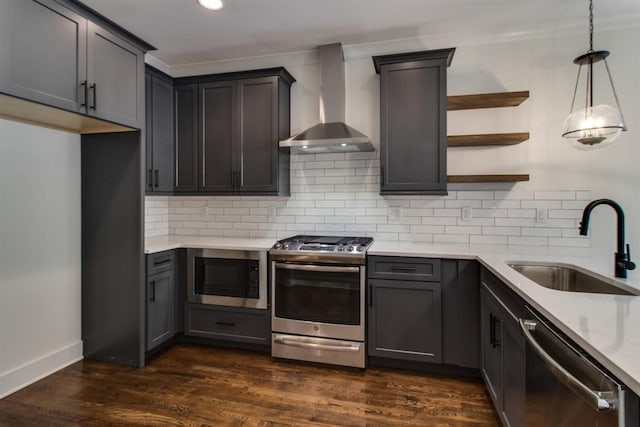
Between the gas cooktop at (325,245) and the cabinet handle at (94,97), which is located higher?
the cabinet handle at (94,97)

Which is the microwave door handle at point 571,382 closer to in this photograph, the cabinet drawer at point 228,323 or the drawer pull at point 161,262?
the cabinet drawer at point 228,323

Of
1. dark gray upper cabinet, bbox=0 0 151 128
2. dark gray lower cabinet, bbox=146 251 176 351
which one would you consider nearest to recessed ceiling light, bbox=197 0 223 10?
dark gray upper cabinet, bbox=0 0 151 128

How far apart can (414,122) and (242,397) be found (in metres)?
2.38

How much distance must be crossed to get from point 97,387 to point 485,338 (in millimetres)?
2684

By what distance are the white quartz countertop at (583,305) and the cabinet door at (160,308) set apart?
0.28 meters

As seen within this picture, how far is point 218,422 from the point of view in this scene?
1992 mm

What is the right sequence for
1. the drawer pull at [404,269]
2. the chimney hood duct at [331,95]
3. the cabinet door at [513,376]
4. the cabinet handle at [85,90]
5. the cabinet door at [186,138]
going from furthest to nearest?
the cabinet door at [186,138]
the chimney hood duct at [331,95]
the drawer pull at [404,269]
the cabinet handle at [85,90]
the cabinet door at [513,376]

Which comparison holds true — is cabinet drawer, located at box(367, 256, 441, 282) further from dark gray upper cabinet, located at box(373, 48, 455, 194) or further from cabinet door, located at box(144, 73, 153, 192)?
cabinet door, located at box(144, 73, 153, 192)

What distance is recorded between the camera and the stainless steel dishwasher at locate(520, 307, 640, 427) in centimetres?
84

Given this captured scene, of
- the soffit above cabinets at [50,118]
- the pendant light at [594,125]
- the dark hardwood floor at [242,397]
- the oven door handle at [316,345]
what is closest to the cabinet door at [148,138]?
the soffit above cabinets at [50,118]

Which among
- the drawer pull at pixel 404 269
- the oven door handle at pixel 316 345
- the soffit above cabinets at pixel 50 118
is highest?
the soffit above cabinets at pixel 50 118

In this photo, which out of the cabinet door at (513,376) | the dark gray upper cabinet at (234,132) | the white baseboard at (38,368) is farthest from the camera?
the dark gray upper cabinet at (234,132)

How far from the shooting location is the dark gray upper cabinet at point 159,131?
3025mm

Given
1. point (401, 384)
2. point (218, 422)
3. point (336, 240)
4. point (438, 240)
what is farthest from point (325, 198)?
point (218, 422)
